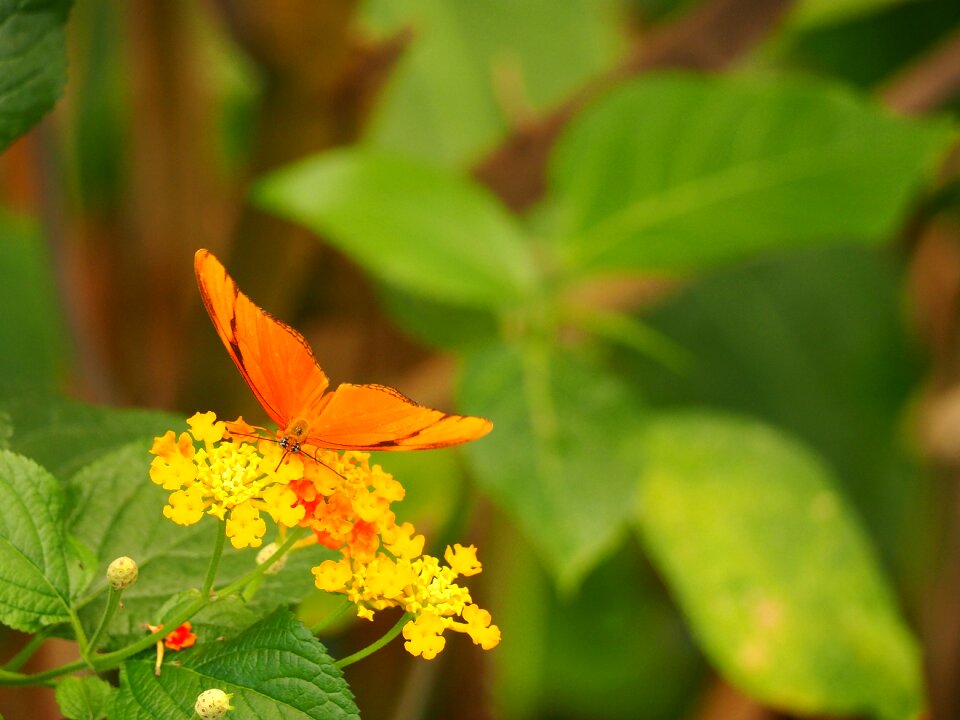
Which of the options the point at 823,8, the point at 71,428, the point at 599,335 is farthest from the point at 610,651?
the point at 71,428

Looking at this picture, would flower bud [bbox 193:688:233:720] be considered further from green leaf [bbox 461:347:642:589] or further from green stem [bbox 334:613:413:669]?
green leaf [bbox 461:347:642:589]

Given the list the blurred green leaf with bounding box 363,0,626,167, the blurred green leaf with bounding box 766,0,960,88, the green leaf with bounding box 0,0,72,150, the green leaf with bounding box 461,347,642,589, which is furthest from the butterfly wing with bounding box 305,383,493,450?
the blurred green leaf with bounding box 766,0,960,88

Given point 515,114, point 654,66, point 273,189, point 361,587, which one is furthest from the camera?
point 515,114

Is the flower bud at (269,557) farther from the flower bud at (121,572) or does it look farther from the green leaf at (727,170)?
the green leaf at (727,170)

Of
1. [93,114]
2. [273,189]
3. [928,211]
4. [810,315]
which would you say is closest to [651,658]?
[810,315]

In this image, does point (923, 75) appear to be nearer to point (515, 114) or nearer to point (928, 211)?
point (928, 211)
